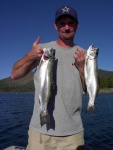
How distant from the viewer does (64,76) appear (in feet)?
18.2

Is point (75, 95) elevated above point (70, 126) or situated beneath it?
elevated above

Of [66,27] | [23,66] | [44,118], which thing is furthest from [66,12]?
[44,118]

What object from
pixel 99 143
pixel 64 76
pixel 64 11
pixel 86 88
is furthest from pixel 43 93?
pixel 99 143

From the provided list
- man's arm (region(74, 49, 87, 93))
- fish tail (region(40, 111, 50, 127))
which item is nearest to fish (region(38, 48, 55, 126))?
fish tail (region(40, 111, 50, 127))

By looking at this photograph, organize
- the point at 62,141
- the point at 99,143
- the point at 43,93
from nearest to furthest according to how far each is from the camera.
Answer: the point at 43,93
the point at 62,141
the point at 99,143

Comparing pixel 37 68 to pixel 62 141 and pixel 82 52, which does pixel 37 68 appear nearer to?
pixel 82 52

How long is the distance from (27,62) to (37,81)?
431 mm

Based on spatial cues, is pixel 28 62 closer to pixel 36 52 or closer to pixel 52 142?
pixel 36 52

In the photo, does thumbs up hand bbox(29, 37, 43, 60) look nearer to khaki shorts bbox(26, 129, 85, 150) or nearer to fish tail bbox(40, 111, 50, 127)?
fish tail bbox(40, 111, 50, 127)

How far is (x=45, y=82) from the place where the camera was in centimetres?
517

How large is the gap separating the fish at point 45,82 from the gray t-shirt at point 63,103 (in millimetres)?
239

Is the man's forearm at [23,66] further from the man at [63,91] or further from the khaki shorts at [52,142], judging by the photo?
the khaki shorts at [52,142]

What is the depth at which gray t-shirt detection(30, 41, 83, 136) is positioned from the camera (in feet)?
17.7

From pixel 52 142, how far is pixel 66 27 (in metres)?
2.41
